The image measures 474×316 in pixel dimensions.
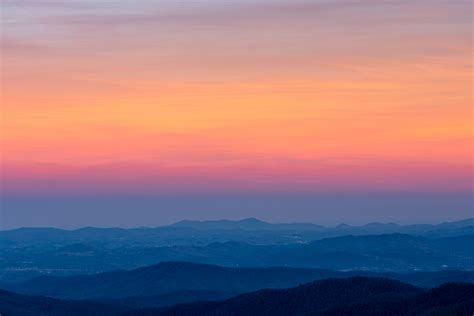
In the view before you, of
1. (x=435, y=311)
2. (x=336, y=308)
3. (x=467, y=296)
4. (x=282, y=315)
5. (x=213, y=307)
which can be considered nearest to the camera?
(x=435, y=311)

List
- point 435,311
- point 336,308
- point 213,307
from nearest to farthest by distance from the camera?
point 435,311, point 336,308, point 213,307

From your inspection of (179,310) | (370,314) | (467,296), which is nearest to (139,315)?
(179,310)

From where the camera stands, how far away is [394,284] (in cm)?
18325

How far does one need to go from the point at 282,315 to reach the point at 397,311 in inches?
1293

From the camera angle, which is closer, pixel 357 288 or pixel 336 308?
pixel 336 308

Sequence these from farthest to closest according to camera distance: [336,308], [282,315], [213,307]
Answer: [213,307] < [282,315] < [336,308]

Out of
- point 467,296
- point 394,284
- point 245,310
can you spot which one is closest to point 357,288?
point 394,284

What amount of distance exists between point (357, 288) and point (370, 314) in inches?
1074

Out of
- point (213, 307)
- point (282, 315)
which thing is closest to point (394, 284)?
point (282, 315)

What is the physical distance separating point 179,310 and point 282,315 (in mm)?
24518

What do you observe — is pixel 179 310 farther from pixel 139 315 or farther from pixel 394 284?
pixel 394 284

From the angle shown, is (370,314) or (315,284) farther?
(315,284)

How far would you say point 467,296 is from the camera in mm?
146625

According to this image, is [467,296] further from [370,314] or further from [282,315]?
[282,315]
